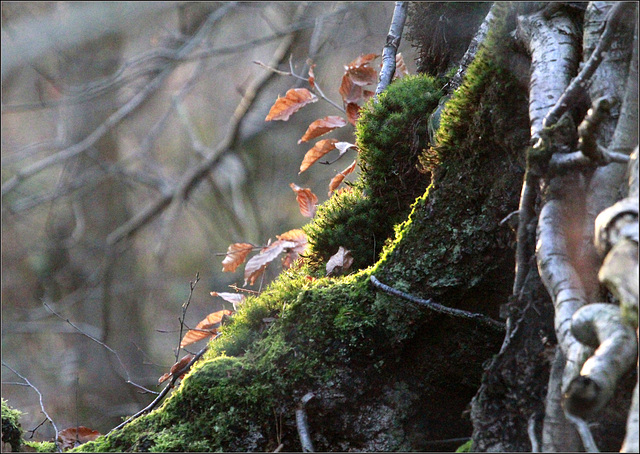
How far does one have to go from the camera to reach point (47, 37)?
674 cm

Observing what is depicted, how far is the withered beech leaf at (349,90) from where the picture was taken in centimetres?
314

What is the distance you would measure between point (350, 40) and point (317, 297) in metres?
6.16

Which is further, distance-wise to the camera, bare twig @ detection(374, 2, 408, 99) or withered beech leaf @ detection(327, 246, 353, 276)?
bare twig @ detection(374, 2, 408, 99)

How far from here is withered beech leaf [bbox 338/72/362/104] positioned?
3141 mm

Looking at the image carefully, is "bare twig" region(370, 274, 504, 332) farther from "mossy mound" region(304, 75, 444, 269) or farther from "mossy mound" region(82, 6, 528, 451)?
"mossy mound" region(304, 75, 444, 269)

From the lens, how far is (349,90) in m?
3.15

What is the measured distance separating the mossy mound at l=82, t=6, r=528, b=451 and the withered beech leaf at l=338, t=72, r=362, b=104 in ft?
4.09

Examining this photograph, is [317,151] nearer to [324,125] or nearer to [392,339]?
[324,125]

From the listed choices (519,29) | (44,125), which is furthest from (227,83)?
(519,29)

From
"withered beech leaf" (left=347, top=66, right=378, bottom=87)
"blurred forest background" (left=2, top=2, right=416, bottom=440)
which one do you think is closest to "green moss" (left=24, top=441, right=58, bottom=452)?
"withered beech leaf" (left=347, top=66, right=378, bottom=87)

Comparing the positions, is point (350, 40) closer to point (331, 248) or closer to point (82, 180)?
point (82, 180)

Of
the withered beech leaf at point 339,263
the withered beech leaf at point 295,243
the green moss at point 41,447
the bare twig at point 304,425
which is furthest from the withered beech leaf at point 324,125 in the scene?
the green moss at point 41,447

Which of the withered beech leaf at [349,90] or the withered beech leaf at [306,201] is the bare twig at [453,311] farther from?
the withered beech leaf at [349,90]

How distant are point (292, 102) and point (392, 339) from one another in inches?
72.9
